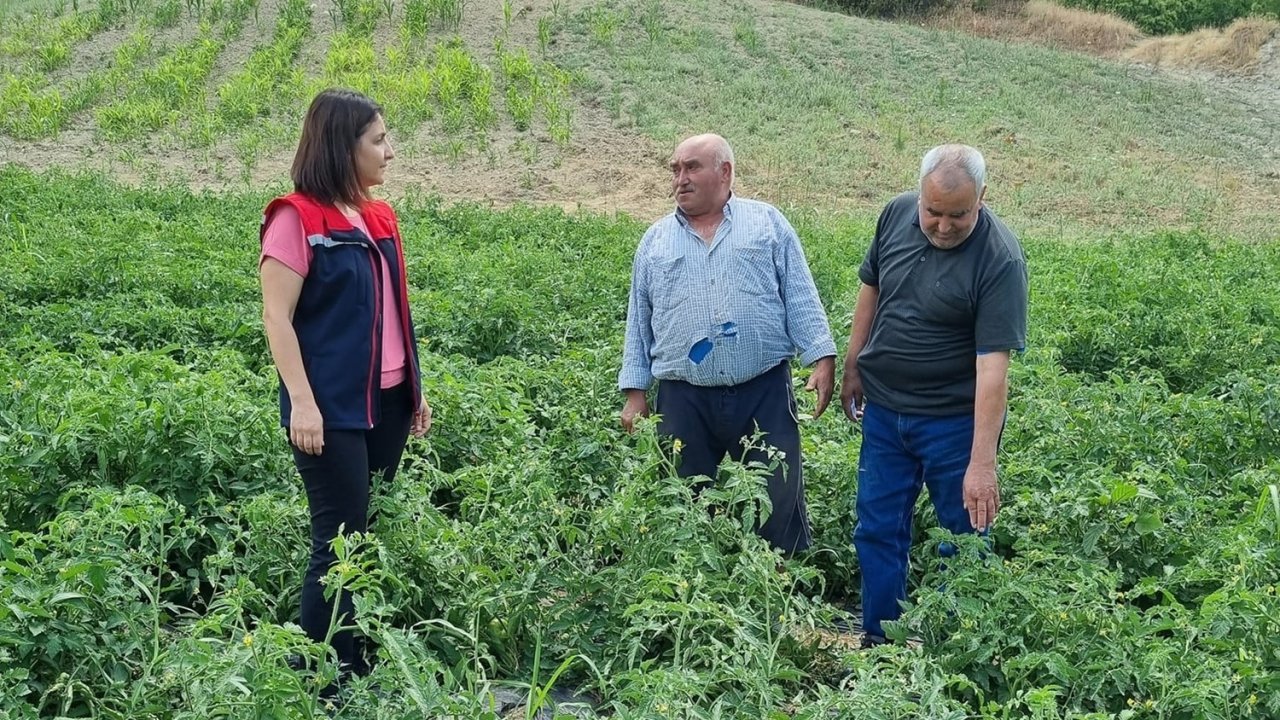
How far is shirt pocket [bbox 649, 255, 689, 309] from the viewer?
4297mm

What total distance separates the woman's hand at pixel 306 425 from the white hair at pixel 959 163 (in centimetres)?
191

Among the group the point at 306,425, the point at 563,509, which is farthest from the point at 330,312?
the point at 563,509

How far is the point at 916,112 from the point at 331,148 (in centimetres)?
1966

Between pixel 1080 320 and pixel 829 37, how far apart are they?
64.6ft

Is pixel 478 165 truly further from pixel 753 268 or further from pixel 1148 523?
pixel 1148 523

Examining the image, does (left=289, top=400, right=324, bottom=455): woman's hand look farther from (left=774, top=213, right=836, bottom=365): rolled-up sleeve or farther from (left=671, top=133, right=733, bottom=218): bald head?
(left=774, top=213, right=836, bottom=365): rolled-up sleeve

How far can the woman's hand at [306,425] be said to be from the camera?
3445 millimetres

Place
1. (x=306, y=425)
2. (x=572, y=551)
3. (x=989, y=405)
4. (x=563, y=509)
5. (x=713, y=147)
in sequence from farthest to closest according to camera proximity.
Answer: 1. (x=713, y=147)
2. (x=563, y=509)
3. (x=572, y=551)
4. (x=989, y=405)
5. (x=306, y=425)

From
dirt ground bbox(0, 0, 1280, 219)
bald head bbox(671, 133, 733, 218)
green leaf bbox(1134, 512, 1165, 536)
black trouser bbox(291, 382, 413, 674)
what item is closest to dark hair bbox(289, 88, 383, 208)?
black trouser bbox(291, 382, 413, 674)

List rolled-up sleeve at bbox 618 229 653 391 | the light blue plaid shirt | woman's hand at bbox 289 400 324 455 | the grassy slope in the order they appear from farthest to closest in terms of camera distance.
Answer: the grassy slope
rolled-up sleeve at bbox 618 229 653 391
the light blue plaid shirt
woman's hand at bbox 289 400 324 455

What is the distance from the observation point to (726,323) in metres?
4.22

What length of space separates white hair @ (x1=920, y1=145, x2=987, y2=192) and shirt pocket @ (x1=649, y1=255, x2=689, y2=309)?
3.13 ft

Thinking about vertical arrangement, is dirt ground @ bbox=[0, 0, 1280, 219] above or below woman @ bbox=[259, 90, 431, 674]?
below

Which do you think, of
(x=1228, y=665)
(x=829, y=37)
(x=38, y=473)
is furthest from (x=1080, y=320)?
(x=829, y=37)
